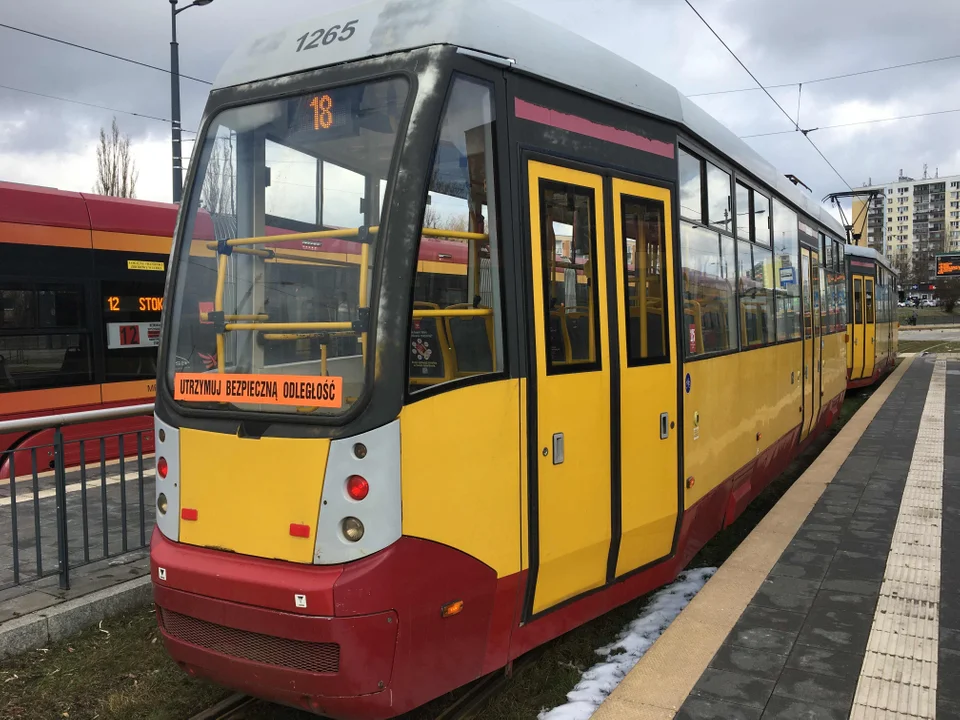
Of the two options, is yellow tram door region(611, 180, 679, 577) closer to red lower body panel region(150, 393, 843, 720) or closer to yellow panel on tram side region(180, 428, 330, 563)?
red lower body panel region(150, 393, 843, 720)

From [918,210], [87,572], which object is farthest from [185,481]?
[918,210]

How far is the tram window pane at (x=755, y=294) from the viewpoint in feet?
22.0

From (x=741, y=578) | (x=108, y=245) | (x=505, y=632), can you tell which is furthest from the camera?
(x=108, y=245)

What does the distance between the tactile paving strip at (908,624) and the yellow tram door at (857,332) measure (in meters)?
11.4

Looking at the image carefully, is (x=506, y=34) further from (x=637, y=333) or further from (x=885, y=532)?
(x=885, y=532)

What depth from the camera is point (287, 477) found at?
3275 millimetres

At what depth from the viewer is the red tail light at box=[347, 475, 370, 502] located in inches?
124

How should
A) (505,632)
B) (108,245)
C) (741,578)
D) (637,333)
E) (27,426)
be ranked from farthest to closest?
(108,245), (741,578), (27,426), (637,333), (505,632)

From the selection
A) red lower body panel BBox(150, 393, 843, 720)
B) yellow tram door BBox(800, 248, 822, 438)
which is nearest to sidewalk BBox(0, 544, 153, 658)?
red lower body panel BBox(150, 393, 843, 720)

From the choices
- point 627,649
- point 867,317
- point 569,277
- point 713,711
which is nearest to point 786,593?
point 627,649

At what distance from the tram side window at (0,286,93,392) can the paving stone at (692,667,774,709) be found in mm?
7894

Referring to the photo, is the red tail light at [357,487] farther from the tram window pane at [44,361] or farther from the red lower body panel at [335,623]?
the tram window pane at [44,361]

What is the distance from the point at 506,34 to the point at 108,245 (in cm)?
757

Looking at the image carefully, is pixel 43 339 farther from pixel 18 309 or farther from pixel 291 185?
pixel 291 185
